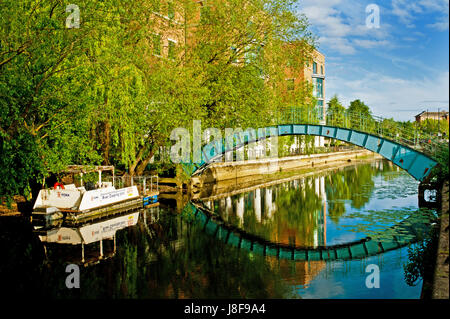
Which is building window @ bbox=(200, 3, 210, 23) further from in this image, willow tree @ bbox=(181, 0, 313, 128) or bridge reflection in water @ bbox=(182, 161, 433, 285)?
bridge reflection in water @ bbox=(182, 161, 433, 285)

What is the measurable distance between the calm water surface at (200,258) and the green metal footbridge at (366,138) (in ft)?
7.99

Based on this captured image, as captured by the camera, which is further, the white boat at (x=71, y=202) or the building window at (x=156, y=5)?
the building window at (x=156, y=5)

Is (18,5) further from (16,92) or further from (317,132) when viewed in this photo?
(317,132)

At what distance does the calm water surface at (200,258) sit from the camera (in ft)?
34.0

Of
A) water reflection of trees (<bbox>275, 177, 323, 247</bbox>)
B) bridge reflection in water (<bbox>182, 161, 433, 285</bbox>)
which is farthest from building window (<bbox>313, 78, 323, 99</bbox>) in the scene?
bridge reflection in water (<bbox>182, 161, 433, 285</bbox>)

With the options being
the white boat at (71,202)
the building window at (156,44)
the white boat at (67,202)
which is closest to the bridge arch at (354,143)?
the building window at (156,44)

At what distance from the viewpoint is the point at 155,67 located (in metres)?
24.2

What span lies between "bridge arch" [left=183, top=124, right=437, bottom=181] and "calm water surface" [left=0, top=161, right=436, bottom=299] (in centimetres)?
213

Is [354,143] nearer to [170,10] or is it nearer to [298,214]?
[298,214]

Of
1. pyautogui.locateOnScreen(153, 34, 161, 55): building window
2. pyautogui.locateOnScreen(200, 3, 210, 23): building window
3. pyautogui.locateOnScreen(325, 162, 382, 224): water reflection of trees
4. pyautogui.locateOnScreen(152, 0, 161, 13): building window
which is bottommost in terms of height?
pyautogui.locateOnScreen(325, 162, 382, 224): water reflection of trees

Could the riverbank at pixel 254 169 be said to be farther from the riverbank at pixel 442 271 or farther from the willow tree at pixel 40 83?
the riverbank at pixel 442 271

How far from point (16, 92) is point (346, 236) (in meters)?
13.4

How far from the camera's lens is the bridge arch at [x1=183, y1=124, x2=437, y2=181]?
22.1 meters
